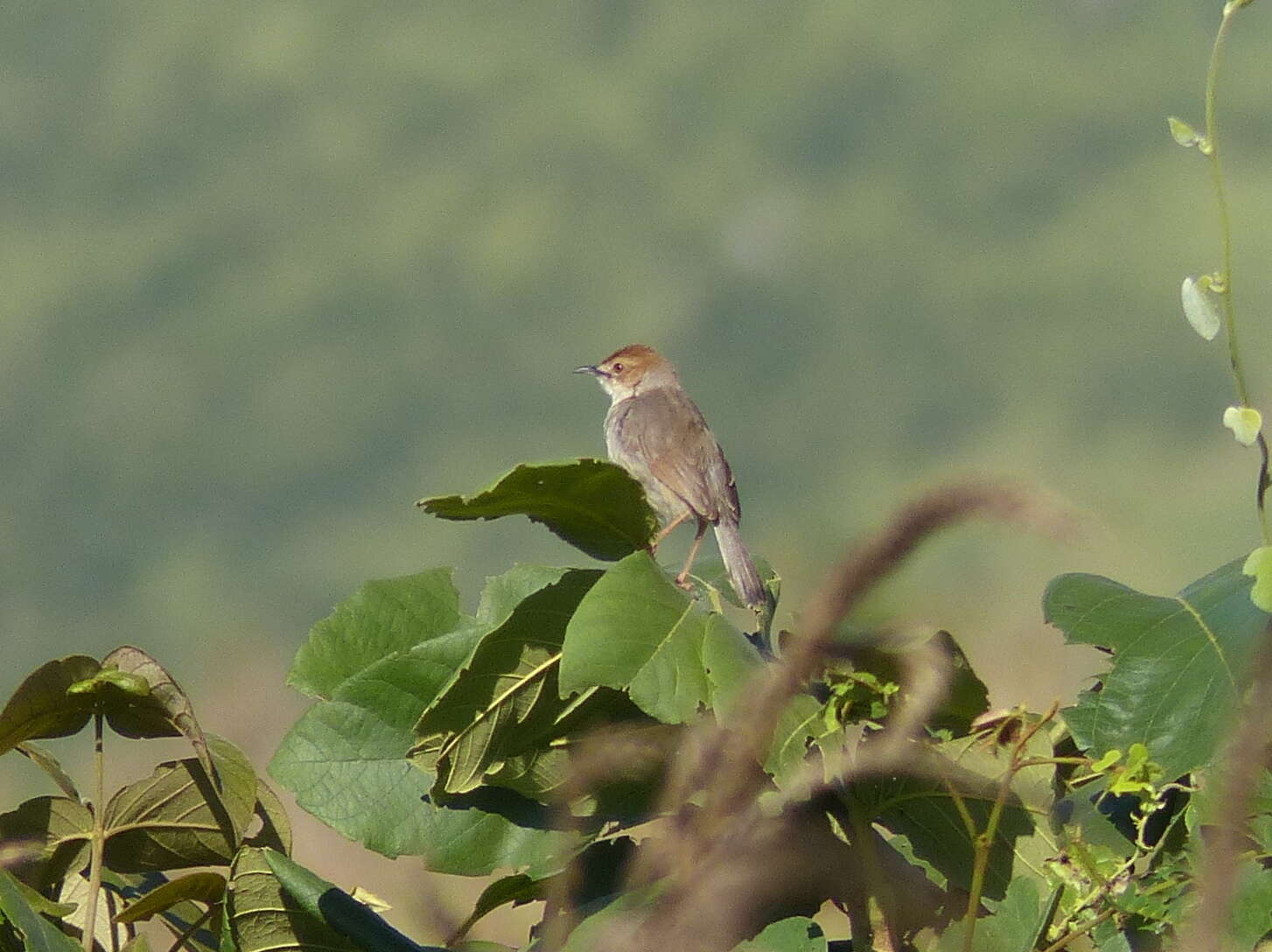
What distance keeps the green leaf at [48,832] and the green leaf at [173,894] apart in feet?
0.38

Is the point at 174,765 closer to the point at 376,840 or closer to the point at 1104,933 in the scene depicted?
the point at 376,840

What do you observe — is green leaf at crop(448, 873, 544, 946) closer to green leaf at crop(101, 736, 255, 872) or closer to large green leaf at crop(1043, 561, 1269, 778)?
green leaf at crop(101, 736, 255, 872)

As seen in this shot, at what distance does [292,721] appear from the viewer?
54.3 inches

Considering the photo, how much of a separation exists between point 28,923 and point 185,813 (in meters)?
0.32

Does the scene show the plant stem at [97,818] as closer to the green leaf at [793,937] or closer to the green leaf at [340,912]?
the green leaf at [340,912]

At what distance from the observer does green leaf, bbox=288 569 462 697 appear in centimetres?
142

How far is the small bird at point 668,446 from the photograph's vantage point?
223 inches

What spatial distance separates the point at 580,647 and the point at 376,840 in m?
0.31

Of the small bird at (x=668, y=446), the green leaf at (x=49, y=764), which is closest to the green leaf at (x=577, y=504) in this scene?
the green leaf at (x=49, y=764)

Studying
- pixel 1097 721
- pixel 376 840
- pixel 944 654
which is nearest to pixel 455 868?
pixel 376 840

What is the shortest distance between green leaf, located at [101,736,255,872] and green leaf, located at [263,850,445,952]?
0.17 meters

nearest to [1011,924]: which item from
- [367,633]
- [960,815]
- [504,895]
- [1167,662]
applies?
[960,815]

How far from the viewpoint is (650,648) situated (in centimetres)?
119

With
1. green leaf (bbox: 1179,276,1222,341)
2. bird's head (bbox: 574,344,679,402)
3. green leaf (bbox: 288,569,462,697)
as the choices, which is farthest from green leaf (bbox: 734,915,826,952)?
bird's head (bbox: 574,344,679,402)
